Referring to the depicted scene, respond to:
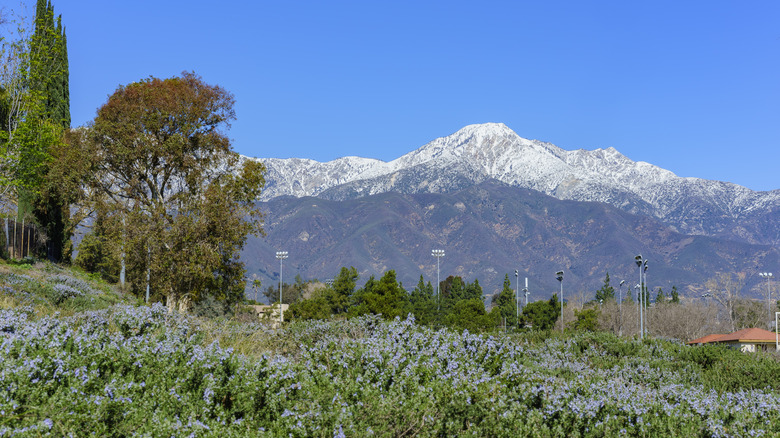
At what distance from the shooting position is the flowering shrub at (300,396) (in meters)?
5.35

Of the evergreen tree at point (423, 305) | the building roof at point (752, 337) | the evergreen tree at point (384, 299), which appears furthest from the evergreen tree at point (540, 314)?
the evergreen tree at point (384, 299)

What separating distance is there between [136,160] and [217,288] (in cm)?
491

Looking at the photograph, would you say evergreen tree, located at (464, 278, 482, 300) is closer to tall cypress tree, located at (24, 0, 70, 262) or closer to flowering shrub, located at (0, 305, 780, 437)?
tall cypress tree, located at (24, 0, 70, 262)

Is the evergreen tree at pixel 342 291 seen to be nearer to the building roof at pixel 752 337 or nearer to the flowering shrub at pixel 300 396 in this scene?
the building roof at pixel 752 337

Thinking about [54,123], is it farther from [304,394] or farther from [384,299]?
[304,394]

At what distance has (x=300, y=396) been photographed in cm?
629

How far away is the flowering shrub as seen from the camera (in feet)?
17.5

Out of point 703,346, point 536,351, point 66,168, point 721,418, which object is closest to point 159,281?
point 66,168

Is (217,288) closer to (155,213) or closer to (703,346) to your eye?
(155,213)

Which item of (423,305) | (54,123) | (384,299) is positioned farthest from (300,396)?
(423,305)

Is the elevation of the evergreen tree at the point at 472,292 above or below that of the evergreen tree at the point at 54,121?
below

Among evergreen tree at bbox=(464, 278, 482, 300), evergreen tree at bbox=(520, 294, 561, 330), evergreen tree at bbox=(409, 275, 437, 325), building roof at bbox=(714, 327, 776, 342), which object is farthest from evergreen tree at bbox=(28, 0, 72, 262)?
evergreen tree at bbox=(464, 278, 482, 300)

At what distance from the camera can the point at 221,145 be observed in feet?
73.0

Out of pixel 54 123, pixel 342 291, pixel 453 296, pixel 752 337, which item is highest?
pixel 54 123
